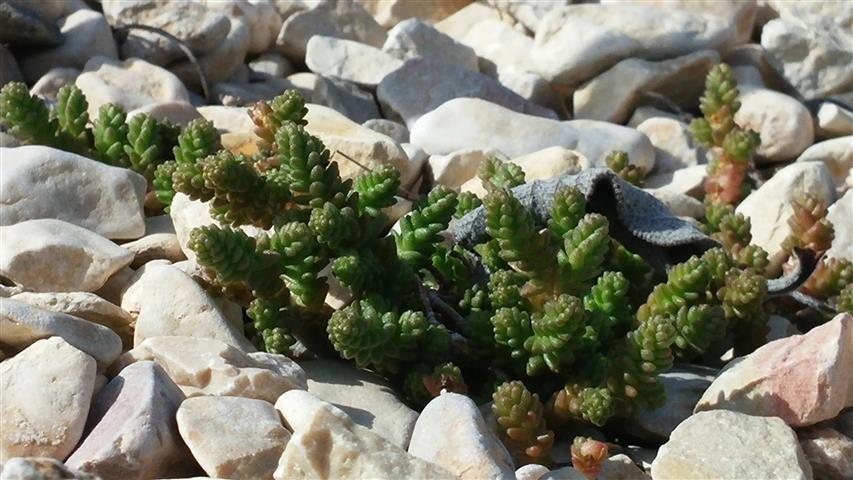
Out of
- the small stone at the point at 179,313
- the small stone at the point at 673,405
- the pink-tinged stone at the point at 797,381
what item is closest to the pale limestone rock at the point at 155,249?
the small stone at the point at 179,313

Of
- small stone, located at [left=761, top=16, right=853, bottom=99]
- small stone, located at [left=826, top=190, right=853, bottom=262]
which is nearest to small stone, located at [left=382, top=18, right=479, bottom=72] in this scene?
small stone, located at [left=761, top=16, right=853, bottom=99]

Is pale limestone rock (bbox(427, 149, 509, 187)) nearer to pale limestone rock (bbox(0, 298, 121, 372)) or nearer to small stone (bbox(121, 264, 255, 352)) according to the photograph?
small stone (bbox(121, 264, 255, 352))

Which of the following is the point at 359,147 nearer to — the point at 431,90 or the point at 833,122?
the point at 431,90

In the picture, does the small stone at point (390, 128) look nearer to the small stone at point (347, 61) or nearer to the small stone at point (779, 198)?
the small stone at point (347, 61)

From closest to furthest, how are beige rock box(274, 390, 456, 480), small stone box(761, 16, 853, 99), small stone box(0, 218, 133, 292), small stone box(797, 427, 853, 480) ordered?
beige rock box(274, 390, 456, 480) → small stone box(797, 427, 853, 480) → small stone box(0, 218, 133, 292) → small stone box(761, 16, 853, 99)

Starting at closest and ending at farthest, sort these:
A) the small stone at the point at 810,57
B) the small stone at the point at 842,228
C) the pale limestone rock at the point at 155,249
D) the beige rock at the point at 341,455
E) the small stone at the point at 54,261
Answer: the beige rock at the point at 341,455
the small stone at the point at 54,261
the pale limestone rock at the point at 155,249
the small stone at the point at 842,228
the small stone at the point at 810,57
